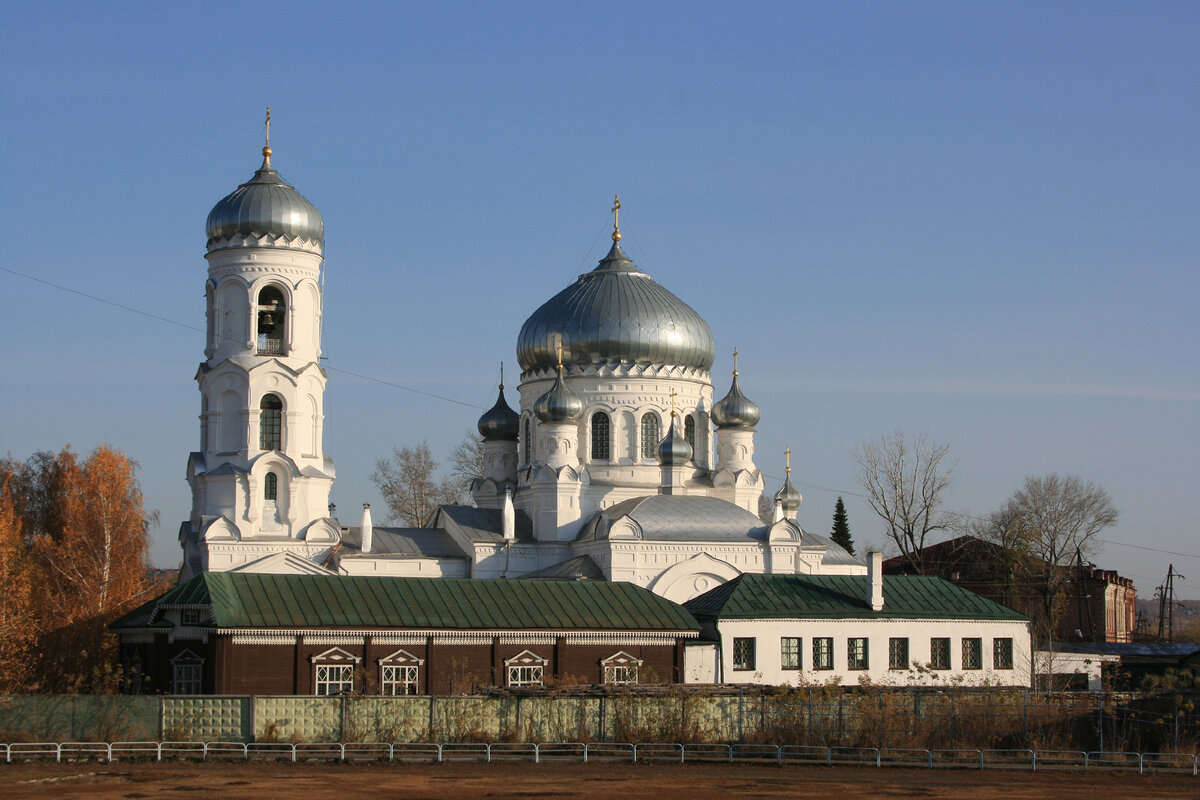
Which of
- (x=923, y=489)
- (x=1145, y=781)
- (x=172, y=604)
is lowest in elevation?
(x=1145, y=781)

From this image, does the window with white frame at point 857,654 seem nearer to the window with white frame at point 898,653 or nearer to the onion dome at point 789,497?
the window with white frame at point 898,653

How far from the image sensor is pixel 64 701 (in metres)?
24.9

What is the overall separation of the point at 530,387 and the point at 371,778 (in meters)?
25.8

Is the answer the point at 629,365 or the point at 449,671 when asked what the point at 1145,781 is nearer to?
the point at 449,671

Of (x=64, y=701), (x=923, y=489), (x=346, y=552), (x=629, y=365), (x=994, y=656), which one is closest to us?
(x=64, y=701)

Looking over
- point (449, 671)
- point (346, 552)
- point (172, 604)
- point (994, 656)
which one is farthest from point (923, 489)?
point (172, 604)

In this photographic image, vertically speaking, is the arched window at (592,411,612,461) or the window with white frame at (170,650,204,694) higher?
the arched window at (592,411,612,461)

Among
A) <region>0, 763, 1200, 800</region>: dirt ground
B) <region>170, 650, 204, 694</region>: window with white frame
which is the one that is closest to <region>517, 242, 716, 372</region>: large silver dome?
<region>170, 650, 204, 694</region>: window with white frame

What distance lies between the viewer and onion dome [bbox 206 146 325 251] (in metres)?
40.6

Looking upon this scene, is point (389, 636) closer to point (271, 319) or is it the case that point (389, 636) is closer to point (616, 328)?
point (271, 319)

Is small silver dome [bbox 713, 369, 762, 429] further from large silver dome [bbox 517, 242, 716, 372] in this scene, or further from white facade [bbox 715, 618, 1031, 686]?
white facade [bbox 715, 618, 1031, 686]

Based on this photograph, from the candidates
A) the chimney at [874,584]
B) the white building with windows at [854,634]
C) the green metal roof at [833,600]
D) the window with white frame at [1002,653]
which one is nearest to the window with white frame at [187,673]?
the white building with windows at [854,634]

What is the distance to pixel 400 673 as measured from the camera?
31.5 m

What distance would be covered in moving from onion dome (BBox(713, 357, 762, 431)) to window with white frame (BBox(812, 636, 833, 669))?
11.6 meters
